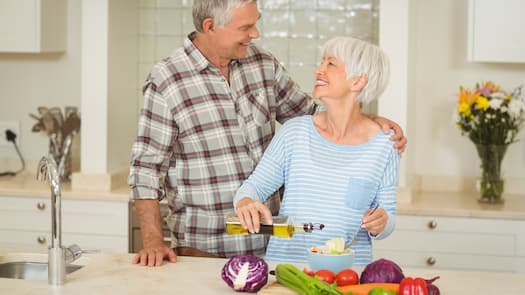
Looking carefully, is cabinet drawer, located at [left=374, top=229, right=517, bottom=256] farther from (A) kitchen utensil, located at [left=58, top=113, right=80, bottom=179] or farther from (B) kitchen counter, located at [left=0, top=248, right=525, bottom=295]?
(A) kitchen utensil, located at [left=58, top=113, right=80, bottom=179]

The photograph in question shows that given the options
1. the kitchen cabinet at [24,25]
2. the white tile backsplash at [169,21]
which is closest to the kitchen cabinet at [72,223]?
the kitchen cabinet at [24,25]

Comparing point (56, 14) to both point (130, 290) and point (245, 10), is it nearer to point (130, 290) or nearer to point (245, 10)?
point (245, 10)

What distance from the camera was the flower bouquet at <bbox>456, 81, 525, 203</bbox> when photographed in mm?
4098

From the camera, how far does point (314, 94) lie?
2.85m

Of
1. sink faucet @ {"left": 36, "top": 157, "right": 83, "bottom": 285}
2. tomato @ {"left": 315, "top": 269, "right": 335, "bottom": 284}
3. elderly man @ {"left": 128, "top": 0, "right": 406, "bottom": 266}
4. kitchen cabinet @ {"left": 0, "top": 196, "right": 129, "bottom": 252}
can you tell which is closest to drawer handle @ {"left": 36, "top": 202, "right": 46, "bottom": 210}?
kitchen cabinet @ {"left": 0, "top": 196, "right": 129, "bottom": 252}

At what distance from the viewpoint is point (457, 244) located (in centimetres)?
402

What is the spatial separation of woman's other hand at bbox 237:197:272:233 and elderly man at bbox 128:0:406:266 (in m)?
0.46

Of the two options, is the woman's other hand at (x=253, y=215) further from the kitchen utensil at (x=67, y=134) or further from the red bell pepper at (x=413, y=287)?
the kitchen utensil at (x=67, y=134)

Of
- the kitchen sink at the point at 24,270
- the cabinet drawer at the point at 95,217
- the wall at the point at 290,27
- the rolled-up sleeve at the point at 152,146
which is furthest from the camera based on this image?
the wall at the point at 290,27

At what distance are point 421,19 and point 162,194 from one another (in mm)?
2001

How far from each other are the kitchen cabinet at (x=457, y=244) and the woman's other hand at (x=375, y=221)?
138 cm

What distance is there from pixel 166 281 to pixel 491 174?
210 centimetres

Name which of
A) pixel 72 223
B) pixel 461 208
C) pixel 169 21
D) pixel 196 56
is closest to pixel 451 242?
pixel 461 208

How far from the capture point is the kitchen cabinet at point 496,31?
4137 mm
